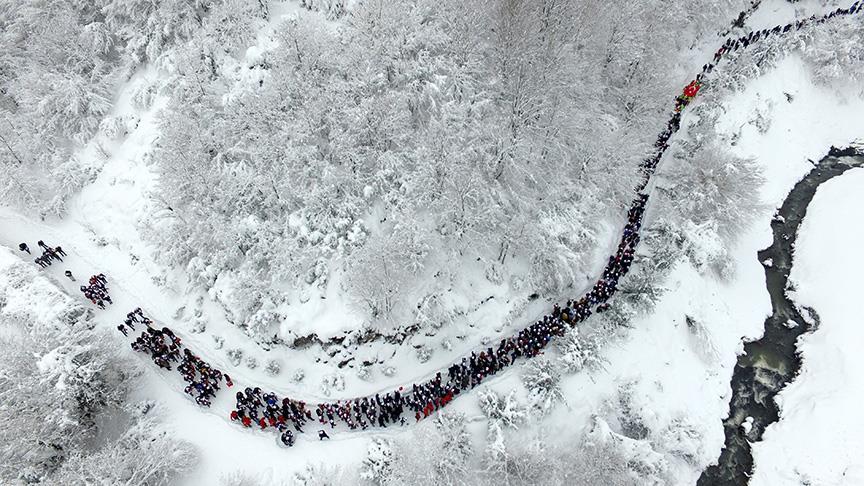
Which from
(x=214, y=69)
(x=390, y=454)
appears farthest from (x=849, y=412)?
(x=214, y=69)

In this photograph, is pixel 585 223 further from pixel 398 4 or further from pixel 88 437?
pixel 88 437

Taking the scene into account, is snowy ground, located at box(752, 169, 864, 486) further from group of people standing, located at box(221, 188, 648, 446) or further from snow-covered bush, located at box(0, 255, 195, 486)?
snow-covered bush, located at box(0, 255, 195, 486)

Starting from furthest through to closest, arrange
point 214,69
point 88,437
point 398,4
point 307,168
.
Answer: point 214,69 → point 398,4 → point 307,168 → point 88,437

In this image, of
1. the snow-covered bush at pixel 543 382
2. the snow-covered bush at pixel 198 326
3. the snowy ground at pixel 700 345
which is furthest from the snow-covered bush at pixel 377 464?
the snow-covered bush at pixel 198 326

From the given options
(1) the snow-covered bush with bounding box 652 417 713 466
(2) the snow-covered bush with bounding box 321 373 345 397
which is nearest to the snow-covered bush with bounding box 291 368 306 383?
(2) the snow-covered bush with bounding box 321 373 345 397

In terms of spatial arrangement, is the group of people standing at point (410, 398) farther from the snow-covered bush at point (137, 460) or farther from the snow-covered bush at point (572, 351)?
the snow-covered bush at point (137, 460)
